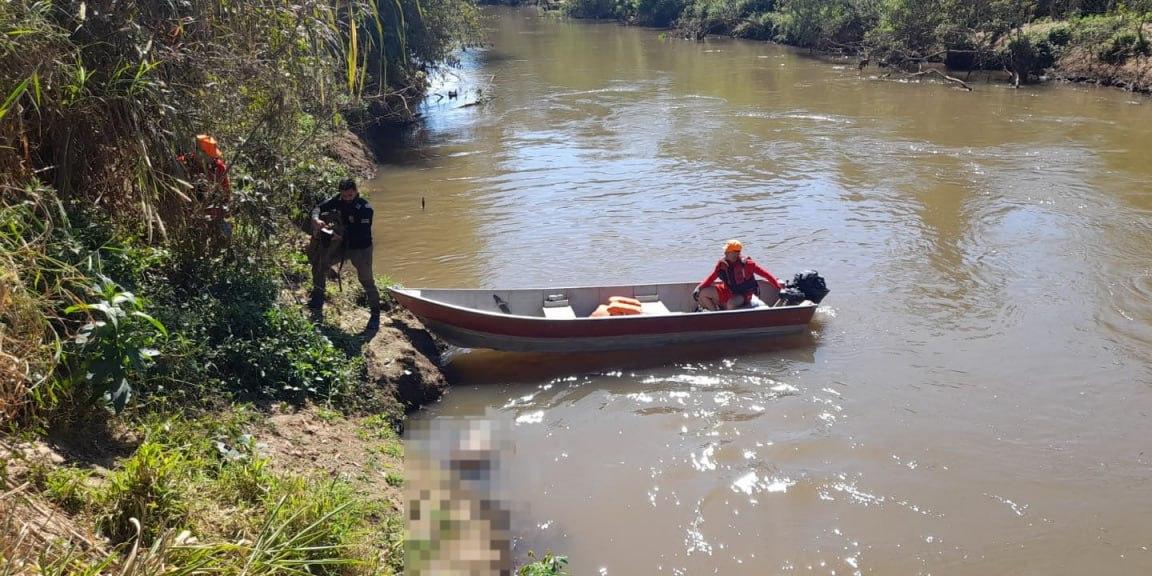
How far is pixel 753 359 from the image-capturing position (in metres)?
9.42

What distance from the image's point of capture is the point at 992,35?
30281mm

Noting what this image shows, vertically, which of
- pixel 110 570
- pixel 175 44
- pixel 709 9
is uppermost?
pixel 709 9

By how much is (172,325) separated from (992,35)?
32359 millimetres

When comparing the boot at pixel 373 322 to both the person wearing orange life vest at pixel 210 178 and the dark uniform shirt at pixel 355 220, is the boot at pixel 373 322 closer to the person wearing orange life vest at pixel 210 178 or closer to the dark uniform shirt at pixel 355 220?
the dark uniform shirt at pixel 355 220

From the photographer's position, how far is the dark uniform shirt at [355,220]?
7.79 meters

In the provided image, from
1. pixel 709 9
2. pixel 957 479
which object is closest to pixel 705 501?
pixel 957 479

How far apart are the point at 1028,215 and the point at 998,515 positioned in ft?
33.0

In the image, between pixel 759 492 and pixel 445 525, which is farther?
pixel 759 492

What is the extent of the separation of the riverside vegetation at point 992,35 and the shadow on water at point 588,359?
2249 centimetres

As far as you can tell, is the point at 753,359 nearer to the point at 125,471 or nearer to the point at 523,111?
the point at 125,471

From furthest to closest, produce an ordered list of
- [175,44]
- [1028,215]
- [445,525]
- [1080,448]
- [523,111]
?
[523,111]
[1028,215]
[1080,448]
[175,44]
[445,525]

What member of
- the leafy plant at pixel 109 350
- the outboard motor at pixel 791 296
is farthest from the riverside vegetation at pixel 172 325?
the outboard motor at pixel 791 296

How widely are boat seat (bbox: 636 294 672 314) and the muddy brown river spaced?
635 mm

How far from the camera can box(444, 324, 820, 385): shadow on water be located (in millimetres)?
8828
